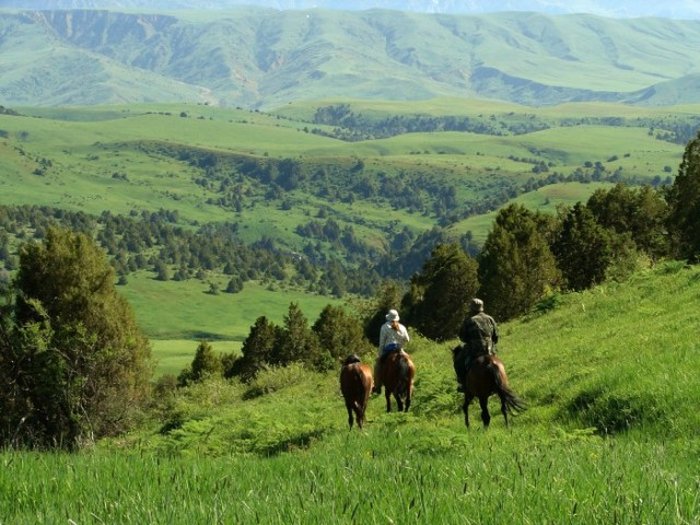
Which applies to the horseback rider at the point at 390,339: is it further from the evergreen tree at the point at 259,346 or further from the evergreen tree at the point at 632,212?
the evergreen tree at the point at 259,346

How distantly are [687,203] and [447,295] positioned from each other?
3473 cm

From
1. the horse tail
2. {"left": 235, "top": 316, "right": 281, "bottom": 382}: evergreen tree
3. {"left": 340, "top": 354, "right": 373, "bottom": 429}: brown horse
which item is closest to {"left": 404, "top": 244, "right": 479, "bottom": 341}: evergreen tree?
{"left": 235, "top": 316, "right": 281, "bottom": 382}: evergreen tree

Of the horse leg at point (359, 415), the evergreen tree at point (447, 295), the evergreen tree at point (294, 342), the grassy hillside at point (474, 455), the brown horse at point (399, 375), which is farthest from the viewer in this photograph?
the evergreen tree at point (294, 342)

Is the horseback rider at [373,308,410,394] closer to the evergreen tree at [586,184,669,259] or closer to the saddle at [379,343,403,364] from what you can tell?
the saddle at [379,343,403,364]

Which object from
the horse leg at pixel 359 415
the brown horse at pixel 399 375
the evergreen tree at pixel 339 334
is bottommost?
the evergreen tree at pixel 339 334

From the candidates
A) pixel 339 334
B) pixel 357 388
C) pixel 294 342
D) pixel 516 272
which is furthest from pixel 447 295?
pixel 357 388

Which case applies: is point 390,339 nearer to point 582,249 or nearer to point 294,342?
point 582,249

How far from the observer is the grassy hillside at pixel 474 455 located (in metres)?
5.57

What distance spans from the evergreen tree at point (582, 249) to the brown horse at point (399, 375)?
174 feet

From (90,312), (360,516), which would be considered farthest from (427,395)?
(90,312)

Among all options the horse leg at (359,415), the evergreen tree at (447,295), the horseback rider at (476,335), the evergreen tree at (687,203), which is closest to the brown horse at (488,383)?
the horseback rider at (476,335)

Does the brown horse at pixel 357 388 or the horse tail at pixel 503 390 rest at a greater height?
the horse tail at pixel 503 390

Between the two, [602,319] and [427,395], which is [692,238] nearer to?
[602,319]

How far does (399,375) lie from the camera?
24344 mm
